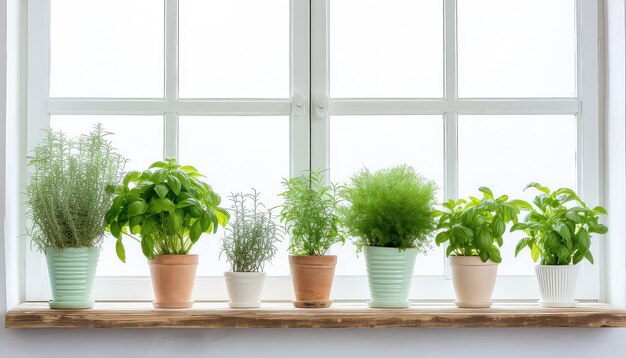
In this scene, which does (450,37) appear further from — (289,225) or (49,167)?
(49,167)

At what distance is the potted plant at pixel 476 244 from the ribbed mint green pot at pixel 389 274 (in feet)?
0.37

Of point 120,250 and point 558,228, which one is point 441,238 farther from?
point 120,250

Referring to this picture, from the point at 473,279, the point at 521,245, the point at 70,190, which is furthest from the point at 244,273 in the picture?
the point at 521,245

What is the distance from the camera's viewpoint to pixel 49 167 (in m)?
2.17

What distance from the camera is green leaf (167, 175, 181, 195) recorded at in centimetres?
211

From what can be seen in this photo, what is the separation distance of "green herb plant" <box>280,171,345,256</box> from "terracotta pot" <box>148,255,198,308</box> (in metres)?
0.27

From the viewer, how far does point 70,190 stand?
84.4 inches

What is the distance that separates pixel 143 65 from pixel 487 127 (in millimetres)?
993

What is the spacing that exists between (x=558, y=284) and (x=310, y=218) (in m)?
0.68

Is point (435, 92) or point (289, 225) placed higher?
point (435, 92)

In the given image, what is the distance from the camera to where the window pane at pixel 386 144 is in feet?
7.88

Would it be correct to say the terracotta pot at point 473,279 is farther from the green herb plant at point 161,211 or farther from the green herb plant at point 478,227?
the green herb plant at point 161,211

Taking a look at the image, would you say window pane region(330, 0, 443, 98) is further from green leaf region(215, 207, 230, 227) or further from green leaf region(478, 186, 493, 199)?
green leaf region(215, 207, 230, 227)

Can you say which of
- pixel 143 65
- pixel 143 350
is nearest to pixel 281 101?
pixel 143 65
